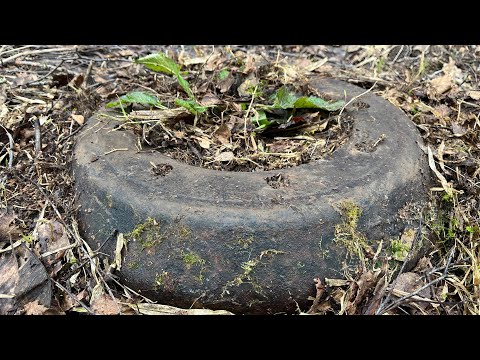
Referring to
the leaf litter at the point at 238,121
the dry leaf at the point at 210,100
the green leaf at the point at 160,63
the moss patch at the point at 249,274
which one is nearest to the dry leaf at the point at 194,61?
the leaf litter at the point at 238,121

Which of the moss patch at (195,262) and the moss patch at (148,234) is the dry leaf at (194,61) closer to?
the moss patch at (148,234)

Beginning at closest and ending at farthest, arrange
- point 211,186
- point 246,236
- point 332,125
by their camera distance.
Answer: point 246,236 → point 211,186 → point 332,125

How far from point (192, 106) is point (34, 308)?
1223 mm

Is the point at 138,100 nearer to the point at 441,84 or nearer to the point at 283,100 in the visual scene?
the point at 283,100

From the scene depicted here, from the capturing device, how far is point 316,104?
2992 millimetres

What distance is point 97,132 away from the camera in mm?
2877

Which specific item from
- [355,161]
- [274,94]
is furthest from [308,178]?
[274,94]

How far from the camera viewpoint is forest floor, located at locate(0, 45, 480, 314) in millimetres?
2404

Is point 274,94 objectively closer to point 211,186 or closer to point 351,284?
point 211,186

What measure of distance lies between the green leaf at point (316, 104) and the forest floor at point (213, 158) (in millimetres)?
252

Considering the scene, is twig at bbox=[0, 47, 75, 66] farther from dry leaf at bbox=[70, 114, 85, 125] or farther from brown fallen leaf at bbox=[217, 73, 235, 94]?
brown fallen leaf at bbox=[217, 73, 235, 94]

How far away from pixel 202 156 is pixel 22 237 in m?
0.90

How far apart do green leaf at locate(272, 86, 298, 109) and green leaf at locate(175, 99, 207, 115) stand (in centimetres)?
38

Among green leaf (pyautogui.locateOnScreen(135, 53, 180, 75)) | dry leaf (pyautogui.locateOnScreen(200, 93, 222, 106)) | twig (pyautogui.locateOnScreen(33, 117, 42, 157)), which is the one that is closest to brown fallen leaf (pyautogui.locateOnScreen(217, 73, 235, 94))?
dry leaf (pyautogui.locateOnScreen(200, 93, 222, 106))
